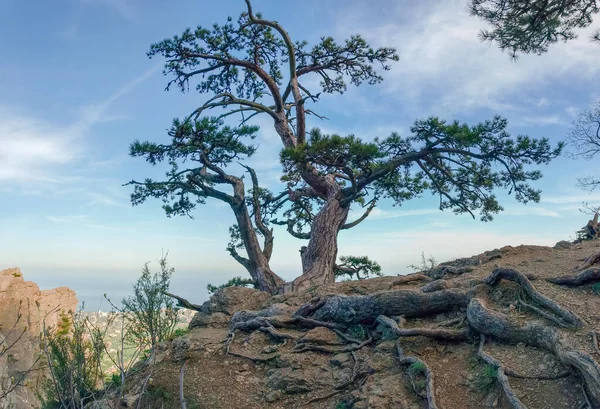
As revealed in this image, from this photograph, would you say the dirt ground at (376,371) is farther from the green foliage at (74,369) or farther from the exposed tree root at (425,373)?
the green foliage at (74,369)

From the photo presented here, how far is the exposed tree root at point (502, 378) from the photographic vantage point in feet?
15.8

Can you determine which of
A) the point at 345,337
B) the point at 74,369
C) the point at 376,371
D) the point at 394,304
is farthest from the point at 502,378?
the point at 74,369

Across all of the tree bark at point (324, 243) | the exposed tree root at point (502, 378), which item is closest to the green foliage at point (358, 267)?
the tree bark at point (324, 243)

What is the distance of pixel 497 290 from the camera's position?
6.88 metres

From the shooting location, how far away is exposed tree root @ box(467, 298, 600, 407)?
464cm

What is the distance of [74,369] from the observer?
496 cm

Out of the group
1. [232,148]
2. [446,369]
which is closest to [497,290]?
[446,369]

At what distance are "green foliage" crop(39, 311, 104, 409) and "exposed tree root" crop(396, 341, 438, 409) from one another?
142 inches

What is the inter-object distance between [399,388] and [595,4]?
1381 centimetres

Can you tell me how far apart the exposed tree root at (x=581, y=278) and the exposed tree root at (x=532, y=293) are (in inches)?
33.8

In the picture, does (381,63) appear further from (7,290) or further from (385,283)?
(7,290)

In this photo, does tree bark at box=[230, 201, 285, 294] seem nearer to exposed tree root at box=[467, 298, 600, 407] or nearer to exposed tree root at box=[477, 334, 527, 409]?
exposed tree root at box=[467, 298, 600, 407]

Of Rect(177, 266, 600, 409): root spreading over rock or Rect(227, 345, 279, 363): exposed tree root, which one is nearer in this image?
Rect(177, 266, 600, 409): root spreading over rock

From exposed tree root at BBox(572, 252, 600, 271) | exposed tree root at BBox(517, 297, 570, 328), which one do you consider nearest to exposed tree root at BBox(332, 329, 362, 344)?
exposed tree root at BBox(517, 297, 570, 328)
